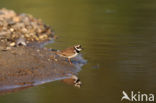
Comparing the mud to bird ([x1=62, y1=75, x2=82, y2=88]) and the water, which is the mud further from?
the water

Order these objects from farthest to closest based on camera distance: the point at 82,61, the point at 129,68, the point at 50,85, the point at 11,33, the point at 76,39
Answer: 1. the point at 76,39
2. the point at 11,33
3. the point at 82,61
4. the point at 129,68
5. the point at 50,85

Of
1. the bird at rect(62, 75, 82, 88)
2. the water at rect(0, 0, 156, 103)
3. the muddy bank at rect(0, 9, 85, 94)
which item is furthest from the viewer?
the bird at rect(62, 75, 82, 88)

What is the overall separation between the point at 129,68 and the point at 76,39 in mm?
4660

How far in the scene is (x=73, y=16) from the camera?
21156mm

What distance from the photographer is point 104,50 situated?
480 inches

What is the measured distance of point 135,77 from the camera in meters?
9.25

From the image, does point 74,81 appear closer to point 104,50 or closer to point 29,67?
point 29,67

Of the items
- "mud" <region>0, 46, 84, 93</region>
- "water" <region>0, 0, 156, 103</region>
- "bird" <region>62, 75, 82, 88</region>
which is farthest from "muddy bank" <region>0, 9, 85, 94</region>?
"water" <region>0, 0, 156, 103</region>

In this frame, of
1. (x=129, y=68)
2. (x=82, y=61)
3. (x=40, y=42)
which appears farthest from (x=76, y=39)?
(x=129, y=68)

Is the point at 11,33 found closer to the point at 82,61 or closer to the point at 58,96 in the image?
the point at 82,61

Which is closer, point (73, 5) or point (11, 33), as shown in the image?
point (11, 33)

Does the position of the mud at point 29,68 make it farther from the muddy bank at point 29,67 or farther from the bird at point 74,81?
the bird at point 74,81

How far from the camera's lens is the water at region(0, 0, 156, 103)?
26.8 ft

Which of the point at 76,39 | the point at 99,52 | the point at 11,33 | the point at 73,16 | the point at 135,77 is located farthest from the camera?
the point at 73,16
